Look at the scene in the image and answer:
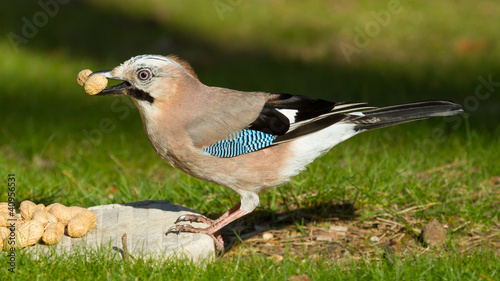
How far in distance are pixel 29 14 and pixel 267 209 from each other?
740 cm

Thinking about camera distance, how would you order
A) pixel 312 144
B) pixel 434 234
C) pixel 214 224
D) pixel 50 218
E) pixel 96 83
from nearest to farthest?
pixel 96 83
pixel 50 218
pixel 214 224
pixel 312 144
pixel 434 234

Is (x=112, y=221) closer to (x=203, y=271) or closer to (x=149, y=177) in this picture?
(x=203, y=271)

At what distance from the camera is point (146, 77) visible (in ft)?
13.6

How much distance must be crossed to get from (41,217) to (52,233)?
0.50 feet

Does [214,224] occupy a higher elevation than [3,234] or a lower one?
higher

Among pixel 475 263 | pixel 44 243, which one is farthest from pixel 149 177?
pixel 475 263

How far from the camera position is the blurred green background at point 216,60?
683cm

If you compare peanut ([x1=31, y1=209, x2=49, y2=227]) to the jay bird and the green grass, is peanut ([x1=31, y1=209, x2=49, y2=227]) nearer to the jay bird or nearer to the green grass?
the green grass

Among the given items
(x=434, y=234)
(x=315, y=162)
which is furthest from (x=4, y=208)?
(x=434, y=234)

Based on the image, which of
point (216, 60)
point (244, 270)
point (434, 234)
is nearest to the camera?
point (244, 270)

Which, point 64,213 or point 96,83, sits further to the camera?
point 64,213

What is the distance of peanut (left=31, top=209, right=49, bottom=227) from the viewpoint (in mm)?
4164

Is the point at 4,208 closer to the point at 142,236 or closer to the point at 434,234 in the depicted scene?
the point at 142,236

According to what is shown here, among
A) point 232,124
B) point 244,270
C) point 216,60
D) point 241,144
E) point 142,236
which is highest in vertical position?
point 216,60
